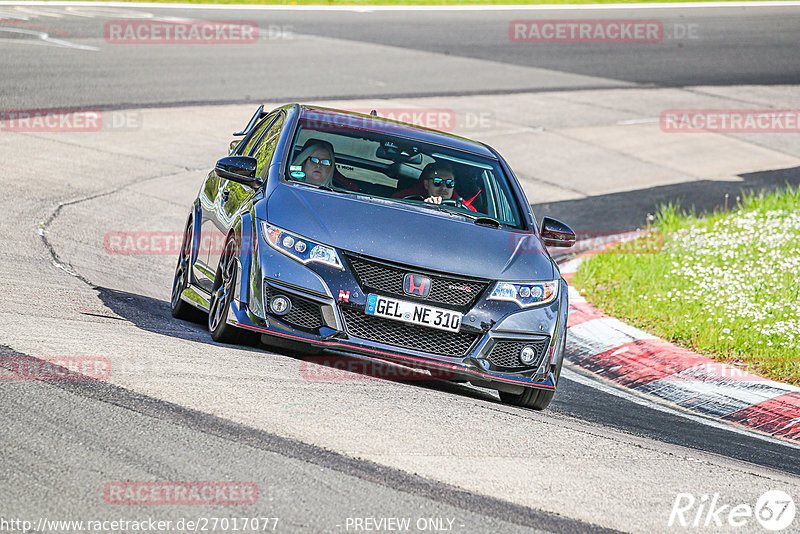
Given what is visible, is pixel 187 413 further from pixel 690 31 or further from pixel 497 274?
pixel 690 31

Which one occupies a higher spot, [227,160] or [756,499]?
[227,160]

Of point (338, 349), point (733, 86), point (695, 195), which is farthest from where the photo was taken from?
point (733, 86)

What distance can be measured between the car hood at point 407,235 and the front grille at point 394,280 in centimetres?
4

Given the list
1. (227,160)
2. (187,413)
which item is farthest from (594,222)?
(187,413)

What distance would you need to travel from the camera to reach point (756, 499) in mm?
5121

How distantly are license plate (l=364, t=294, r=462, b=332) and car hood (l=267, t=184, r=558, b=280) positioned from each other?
0.23 metres

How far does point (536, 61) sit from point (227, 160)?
60.3 ft

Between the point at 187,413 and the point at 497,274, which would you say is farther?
the point at 497,274

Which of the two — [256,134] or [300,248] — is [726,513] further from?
[256,134]

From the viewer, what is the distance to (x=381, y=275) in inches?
244

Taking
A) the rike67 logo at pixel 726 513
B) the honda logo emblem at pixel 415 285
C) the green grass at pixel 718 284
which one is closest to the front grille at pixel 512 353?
the honda logo emblem at pixel 415 285

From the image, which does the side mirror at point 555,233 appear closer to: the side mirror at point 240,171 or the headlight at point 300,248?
the headlight at point 300,248

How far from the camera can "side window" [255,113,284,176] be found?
24.2ft

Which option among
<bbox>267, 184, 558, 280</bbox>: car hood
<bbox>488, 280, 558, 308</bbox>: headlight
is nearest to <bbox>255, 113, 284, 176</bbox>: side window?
<bbox>267, 184, 558, 280</bbox>: car hood
